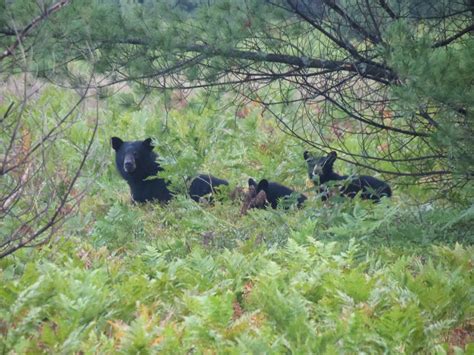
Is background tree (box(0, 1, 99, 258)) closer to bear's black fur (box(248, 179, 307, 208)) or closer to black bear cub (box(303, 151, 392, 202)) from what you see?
bear's black fur (box(248, 179, 307, 208))

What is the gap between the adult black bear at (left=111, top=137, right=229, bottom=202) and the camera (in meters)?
12.7

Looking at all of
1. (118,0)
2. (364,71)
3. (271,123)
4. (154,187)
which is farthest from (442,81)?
(271,123)

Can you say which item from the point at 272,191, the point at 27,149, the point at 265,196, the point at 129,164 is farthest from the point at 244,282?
the point at 129,164

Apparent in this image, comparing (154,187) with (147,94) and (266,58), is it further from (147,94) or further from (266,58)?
(266,58)

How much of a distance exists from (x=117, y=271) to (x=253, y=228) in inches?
97.1

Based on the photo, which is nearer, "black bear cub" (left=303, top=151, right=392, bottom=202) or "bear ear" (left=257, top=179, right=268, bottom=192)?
"bear ear" (left=257, top=179, right=268, bottom=192)

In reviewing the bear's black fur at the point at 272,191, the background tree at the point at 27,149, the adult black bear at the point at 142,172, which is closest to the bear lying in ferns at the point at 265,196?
the bear's black fur at the point at 272,191

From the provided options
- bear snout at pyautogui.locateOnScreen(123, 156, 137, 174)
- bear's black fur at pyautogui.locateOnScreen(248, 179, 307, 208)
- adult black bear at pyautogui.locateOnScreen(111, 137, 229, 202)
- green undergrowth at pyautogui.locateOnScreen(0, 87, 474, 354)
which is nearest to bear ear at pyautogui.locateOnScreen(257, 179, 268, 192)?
bear's black fur at pyautogui.locateOnScreen(248, 179, 307, 208)

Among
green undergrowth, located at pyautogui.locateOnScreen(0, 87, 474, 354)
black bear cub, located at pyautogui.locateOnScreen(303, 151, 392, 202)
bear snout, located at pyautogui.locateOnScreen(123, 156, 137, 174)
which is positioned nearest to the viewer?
green undergrowth, located at pyautogui.locateOnScreen(0, 87, 474, 354)

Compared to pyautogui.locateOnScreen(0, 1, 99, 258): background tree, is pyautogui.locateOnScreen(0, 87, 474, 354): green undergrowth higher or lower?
lower

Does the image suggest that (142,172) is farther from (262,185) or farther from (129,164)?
(262,185)

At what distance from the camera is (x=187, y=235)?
363 inches

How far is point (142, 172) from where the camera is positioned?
1295 cm

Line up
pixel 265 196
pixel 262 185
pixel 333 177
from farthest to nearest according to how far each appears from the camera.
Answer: pixel 333 177 < pixel 262 185 < pixel 265 196
